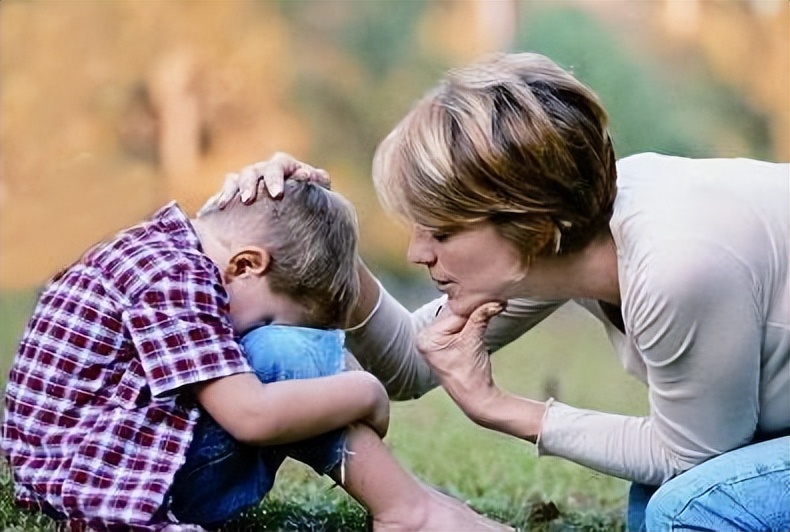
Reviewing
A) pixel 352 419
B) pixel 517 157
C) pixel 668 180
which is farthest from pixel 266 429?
pixel 668 180

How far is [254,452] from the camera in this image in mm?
1309

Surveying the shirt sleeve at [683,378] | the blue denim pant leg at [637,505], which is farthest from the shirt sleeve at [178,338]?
the blue denim pant leg at [637,505]

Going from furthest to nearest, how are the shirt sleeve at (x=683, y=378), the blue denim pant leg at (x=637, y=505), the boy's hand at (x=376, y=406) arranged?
the blue denim pant leg at (x=637, y=505) → the boy's hand at (x=376, y=406) → the shirt sleeve at (x=683, y=378)

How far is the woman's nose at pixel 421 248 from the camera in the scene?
132 centimetres

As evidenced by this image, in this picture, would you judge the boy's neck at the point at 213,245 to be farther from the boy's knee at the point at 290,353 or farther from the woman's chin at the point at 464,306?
the woman's chin at the point at 464,306

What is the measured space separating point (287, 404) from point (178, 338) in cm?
13

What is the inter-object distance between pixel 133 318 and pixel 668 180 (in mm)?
598

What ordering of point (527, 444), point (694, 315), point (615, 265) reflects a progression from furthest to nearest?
point (527, 444) < point (615, 265) < point (694, 315)

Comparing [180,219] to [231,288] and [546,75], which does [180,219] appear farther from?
[546,75]

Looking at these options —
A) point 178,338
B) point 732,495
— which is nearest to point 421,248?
point 178,338

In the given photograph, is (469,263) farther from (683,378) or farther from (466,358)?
(683,378)

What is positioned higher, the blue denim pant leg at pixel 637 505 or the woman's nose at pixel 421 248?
the woman's nose at pixel 421 248

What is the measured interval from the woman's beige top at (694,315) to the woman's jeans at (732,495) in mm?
30

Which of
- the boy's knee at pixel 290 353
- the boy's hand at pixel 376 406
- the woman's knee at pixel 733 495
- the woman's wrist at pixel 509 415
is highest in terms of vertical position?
the boy's knee at pixel 290 353
